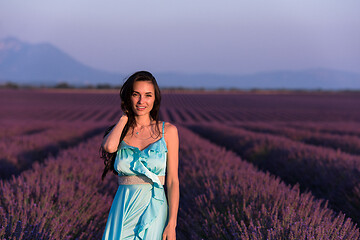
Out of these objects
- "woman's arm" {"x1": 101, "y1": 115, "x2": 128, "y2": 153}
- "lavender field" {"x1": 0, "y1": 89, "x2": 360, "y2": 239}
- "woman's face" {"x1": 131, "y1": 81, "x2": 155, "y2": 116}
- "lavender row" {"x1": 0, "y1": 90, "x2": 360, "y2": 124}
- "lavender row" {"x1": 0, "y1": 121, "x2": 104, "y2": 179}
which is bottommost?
"lavender row" {"x1": 0, "y1": 90, "x2": 360, "y2": 124}

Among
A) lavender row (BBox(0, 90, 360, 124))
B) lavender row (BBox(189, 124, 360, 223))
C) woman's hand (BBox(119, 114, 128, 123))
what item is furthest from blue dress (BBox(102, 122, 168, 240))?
lavender row (BBox(0, 90, 360, 124))

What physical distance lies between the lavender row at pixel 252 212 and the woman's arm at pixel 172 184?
0.52 metres

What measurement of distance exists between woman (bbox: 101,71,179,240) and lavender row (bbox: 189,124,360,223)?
2655 mm

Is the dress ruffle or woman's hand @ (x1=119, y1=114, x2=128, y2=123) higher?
woman's hand @ (x1=119, y1=114, x2=128, y2=123)

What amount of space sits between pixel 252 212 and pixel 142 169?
129 centimetres

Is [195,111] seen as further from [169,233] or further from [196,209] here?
[169,233]

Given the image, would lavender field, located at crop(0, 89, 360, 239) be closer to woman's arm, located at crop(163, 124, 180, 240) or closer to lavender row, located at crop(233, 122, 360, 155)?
lavender row, located at crop(233, 122, 360, 155)

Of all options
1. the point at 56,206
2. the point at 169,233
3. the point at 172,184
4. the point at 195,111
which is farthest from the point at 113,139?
the point at 195,111

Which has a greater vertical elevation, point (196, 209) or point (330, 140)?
point (196, 209)

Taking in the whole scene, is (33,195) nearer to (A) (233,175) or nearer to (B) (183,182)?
(B) (183,182)

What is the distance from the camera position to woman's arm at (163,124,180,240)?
1.77m

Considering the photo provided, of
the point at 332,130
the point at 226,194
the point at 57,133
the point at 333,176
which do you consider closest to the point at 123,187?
the point at 226,194

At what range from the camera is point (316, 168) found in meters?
5.25

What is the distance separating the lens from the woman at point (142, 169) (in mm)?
1763
